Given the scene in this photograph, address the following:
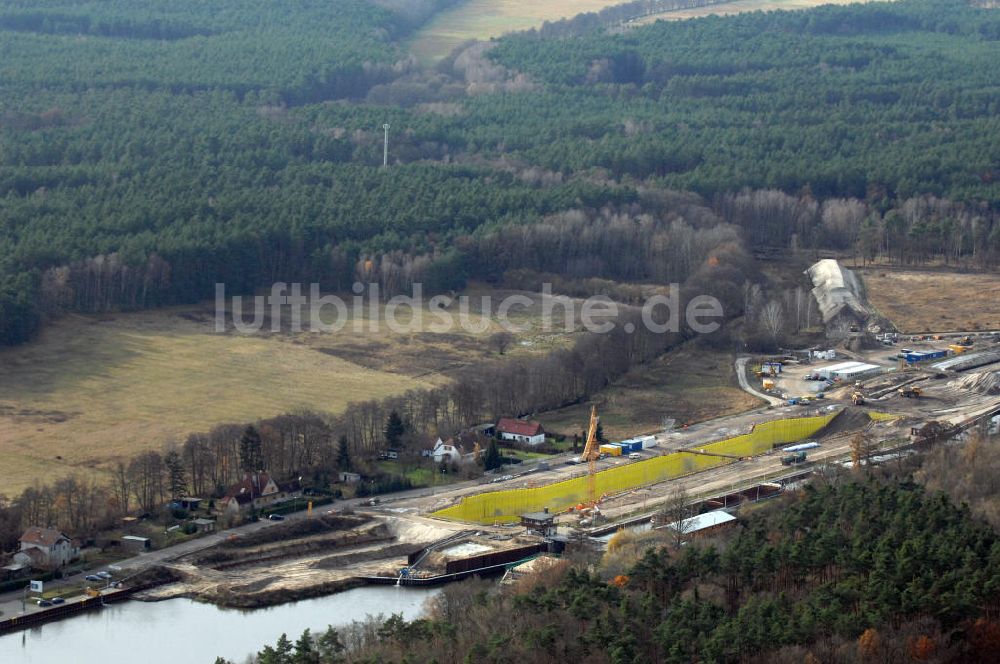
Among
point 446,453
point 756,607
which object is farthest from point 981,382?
point 756,607

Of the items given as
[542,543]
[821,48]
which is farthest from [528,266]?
[821,48]

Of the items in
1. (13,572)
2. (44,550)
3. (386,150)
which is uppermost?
(386,150)

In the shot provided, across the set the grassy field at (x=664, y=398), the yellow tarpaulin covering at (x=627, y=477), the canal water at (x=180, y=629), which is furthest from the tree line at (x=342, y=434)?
the canal water at (x=180, y=629)

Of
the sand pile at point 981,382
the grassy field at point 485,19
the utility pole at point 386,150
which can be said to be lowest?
the sand pile at point 981,382

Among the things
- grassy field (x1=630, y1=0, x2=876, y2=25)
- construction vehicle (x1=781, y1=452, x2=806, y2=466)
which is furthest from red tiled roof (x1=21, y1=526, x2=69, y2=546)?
grassy field (x1=630, y1=0, x2=876, y2=25)

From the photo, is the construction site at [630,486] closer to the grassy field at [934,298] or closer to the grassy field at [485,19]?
the grassy field at [934,298]

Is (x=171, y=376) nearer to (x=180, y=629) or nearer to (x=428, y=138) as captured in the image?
(x=180, y=629)
